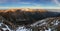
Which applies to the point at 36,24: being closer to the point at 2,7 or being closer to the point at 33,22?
the point at 33,22

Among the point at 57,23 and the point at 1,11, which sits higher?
the point at 1,11

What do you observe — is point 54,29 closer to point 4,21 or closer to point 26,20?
point 26,20

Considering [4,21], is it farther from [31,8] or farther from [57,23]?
[57,23]

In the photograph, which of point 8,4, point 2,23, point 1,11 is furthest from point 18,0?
point 2,23

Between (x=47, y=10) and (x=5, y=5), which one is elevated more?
(x=5, y=5)

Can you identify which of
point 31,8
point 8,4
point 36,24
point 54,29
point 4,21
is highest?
point 8,4

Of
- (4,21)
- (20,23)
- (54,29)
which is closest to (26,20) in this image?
(20,23)

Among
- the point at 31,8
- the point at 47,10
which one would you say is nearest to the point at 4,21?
the point at 31,8
